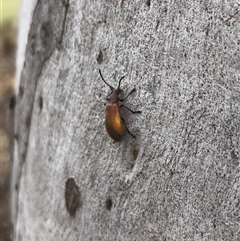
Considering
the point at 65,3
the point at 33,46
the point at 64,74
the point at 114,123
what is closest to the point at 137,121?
the point at 114,123

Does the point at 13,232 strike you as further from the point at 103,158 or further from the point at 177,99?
the point at 177,99

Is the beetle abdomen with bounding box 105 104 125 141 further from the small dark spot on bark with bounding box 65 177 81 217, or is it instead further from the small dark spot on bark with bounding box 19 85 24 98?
the small dark spot on bark with bounding box 19 85 24 98

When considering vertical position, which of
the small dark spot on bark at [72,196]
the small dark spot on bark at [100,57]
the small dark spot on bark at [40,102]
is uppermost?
the small dark spot on bark at [40,102]

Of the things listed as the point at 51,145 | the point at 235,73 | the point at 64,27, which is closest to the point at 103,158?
the point at 51,145

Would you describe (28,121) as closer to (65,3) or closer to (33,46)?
(33,46)

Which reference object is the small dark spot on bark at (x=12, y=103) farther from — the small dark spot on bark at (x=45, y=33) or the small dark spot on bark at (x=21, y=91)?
the small dark spot on bark at (x=45, y=33)

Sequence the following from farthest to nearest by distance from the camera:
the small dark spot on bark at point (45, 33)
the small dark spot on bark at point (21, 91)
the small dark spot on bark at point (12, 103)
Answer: the small dark spot on bark at point (12, 103) → the small dark spot on bark at point (21, 91) → the small dark spot on bark at point (45, 33)

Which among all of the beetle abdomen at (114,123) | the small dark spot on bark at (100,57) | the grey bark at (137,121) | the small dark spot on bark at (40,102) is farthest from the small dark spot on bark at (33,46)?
the beetle abdomen at (114,123)
